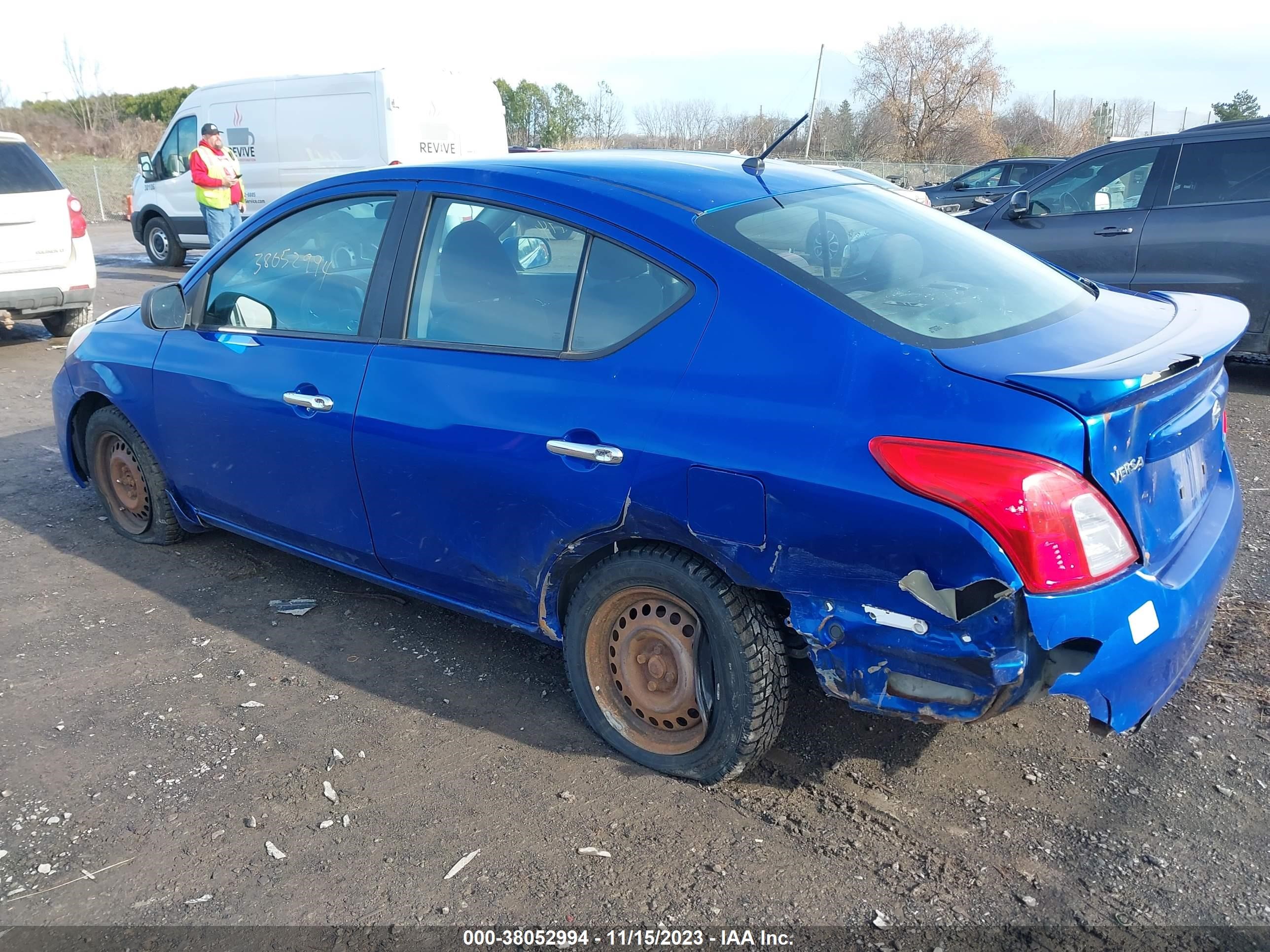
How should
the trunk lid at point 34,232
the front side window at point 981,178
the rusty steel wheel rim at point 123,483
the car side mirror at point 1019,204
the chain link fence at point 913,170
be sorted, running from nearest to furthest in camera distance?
the rusty steel wheel rim at point 123,483 → the car side mirror at point 1019,204 → the trunk lid at point 34,232 → the front side window at point 981,178 → the chain link fence at point 913,170

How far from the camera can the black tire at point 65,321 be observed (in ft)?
33.1

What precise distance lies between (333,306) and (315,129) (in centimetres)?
1053

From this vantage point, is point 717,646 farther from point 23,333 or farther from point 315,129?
point 315,129

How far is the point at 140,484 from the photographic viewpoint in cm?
469

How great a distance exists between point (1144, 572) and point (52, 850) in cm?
295

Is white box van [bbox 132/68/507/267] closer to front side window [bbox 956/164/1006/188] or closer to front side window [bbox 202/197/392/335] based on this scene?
front side window [bbox 956/164/1006/188]

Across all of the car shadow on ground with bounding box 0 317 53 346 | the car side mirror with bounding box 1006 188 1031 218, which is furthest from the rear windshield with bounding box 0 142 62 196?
the car side mirror with bounding box 1006 188 1031 218

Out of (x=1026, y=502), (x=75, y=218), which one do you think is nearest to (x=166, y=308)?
(x=1026, y=502)

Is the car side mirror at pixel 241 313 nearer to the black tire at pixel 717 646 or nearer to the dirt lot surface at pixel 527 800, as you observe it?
the dirt lot surface at pixel 527 800

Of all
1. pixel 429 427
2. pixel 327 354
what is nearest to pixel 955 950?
pixel 429 427

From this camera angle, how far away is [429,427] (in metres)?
3.19

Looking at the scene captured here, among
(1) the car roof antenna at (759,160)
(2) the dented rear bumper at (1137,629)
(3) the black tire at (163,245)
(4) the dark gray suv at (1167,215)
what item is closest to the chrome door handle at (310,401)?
(1) the car roof antenna at (759,160)

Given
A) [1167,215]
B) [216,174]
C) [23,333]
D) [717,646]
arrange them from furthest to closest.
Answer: [216,174] → [23,333] → [1167,215] → [717,646]

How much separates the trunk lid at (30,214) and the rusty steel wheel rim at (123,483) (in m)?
5.25
